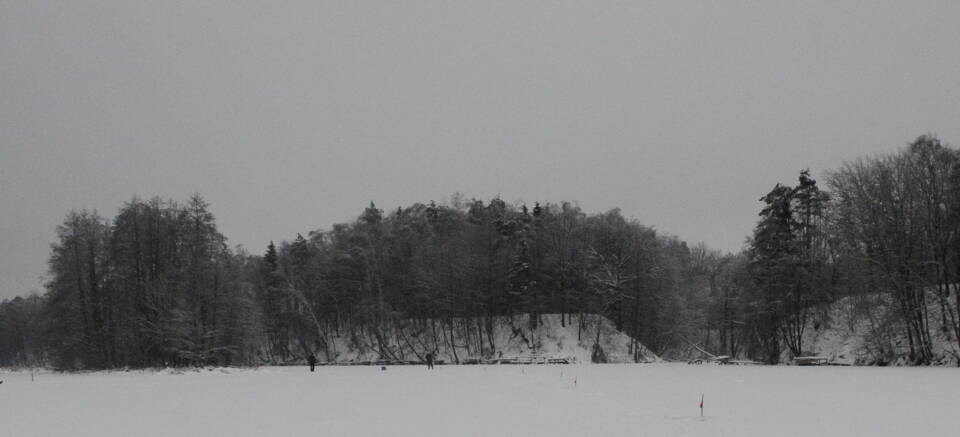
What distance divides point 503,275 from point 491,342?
7.77 m

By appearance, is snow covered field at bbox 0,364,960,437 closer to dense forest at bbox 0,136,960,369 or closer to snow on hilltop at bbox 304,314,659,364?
dense forest at bbox 0,136,960,369

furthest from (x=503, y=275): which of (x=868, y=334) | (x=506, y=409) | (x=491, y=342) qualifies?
(x=506, y=409)

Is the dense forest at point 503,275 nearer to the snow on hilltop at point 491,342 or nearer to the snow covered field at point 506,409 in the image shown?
the snow on hilltop at point 491,342

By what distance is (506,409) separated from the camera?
18422mm

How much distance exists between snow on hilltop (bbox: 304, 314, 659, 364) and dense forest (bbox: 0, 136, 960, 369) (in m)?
1.47

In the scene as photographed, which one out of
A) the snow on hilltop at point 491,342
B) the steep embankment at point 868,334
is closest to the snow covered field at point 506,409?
the steep embankment at point 868,334

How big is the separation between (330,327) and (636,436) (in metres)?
71.5

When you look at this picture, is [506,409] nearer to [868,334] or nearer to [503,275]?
[868,334]

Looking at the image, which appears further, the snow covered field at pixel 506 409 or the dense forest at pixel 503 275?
the dense forest at pixel 503 275

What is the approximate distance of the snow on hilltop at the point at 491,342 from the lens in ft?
206

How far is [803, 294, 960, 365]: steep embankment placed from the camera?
129 ft

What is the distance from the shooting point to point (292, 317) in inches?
2943

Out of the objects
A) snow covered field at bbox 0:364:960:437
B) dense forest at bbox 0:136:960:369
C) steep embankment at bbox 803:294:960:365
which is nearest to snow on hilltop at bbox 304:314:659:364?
dense forest at bbox 0:136:960:369

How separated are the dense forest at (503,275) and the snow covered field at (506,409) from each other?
14451mm
